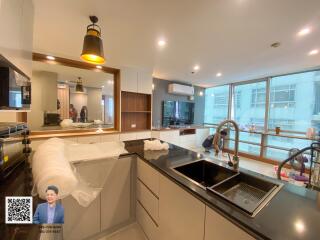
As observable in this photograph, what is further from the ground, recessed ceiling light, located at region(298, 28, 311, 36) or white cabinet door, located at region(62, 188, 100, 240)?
recessed ceiling light, located at region(298, 28, 311, 36)

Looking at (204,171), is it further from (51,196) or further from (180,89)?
(180,89)

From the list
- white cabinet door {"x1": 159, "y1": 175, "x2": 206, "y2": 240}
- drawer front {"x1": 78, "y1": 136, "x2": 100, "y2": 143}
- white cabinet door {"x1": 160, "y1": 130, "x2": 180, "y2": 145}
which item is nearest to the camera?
white cabinet door {"x1": 159, "y1": 175, "x2": 206, "y2": 240}

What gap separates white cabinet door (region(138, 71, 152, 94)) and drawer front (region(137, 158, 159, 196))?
8.63ft

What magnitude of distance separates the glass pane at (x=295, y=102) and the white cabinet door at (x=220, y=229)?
178 inches

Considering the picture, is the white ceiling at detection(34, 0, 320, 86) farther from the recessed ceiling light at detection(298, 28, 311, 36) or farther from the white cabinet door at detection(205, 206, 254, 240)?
the white cabinet door at detection(205, 206, 254, 240)

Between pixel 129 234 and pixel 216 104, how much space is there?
557 centimetres

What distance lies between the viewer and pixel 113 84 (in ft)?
12.2

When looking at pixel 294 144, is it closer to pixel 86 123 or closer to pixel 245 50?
pixel 245 50

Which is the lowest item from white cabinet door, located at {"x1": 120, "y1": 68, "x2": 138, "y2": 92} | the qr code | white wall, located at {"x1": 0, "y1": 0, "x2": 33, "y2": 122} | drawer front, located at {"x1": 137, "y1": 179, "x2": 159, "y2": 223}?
drawer front, located at {"x1": 137, "y1": 179, "x2": 159, "y2": 223}

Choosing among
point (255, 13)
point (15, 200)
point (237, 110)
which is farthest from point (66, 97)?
point (237, 110)

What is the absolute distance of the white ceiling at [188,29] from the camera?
5.05ft

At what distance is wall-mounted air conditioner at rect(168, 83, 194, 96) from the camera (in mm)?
4992

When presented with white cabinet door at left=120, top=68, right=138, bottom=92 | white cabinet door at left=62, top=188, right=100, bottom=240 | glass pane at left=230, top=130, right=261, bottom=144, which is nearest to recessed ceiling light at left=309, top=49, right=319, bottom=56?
glass pane at left=230, top=130, right=261, bottom=144

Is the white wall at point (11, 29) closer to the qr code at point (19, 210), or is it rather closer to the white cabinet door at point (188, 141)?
the qr code at point (19, 210)
